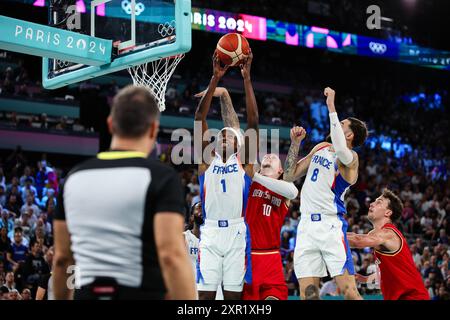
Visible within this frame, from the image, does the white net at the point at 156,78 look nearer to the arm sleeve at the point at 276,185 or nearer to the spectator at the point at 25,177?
the arm sleeve at the point at 276,185

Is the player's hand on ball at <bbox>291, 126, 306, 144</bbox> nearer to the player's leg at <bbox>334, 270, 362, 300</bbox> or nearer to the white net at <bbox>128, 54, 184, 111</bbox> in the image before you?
the player's leg at <bbox>334, 270, 362, 300</bbox>

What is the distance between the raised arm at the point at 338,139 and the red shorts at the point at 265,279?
116cm

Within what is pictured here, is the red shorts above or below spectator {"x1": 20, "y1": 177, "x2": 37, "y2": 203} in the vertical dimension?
below

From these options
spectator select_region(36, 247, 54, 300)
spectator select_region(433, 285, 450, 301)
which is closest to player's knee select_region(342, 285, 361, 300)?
spectator select_region(36, 247, 54, 300)

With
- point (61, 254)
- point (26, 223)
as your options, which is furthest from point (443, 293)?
point (61, 254)

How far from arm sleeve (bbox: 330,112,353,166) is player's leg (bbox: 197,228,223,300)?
4.51 feet

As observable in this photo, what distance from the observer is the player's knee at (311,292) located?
6.21 meters

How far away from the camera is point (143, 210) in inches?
118

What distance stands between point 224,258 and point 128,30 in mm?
2995

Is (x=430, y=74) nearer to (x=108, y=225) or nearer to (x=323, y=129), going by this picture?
(x=323, y=129)

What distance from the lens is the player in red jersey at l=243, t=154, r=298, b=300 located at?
253 inches

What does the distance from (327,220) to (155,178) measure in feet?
12.1

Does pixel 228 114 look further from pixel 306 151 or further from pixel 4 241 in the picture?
pixel 306 151
